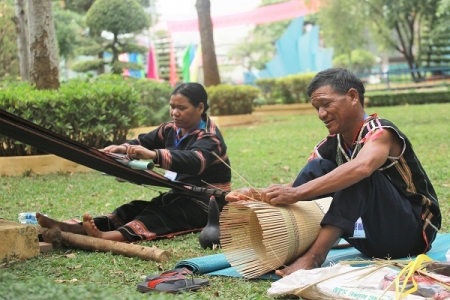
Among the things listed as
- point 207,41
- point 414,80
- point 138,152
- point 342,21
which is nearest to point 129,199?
point 138,152

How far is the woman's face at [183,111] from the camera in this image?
5391mm

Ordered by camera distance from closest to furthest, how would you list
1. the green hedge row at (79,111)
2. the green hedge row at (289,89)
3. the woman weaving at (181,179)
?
the woman weaving at (181,179)
the green hedge row at (79,111)
the green hedge row at (289,89)

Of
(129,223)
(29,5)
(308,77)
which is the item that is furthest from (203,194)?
(308,77)

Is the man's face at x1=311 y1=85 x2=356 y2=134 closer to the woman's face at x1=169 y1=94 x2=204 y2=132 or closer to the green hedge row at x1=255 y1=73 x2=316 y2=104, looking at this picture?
the woman's face at x1=169 y1=94 x2=204 y2=132

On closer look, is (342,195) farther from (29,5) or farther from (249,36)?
(249,36)

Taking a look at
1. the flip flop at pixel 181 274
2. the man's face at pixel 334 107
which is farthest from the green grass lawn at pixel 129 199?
the man's face at pixel 334 107

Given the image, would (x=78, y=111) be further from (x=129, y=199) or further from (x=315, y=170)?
(x=315, y=170)

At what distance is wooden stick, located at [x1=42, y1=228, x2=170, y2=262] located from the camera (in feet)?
A: 15.0

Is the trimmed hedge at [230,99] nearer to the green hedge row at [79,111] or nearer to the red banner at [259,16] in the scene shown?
the green hedge row at [79,111]

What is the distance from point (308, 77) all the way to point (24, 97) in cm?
1419

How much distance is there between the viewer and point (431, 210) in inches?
164

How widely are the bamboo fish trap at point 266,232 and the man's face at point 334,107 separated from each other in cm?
46

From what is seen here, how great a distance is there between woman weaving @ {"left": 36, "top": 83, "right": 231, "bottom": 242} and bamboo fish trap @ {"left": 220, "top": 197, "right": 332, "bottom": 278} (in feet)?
3.73

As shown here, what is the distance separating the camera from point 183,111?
5.39 m
